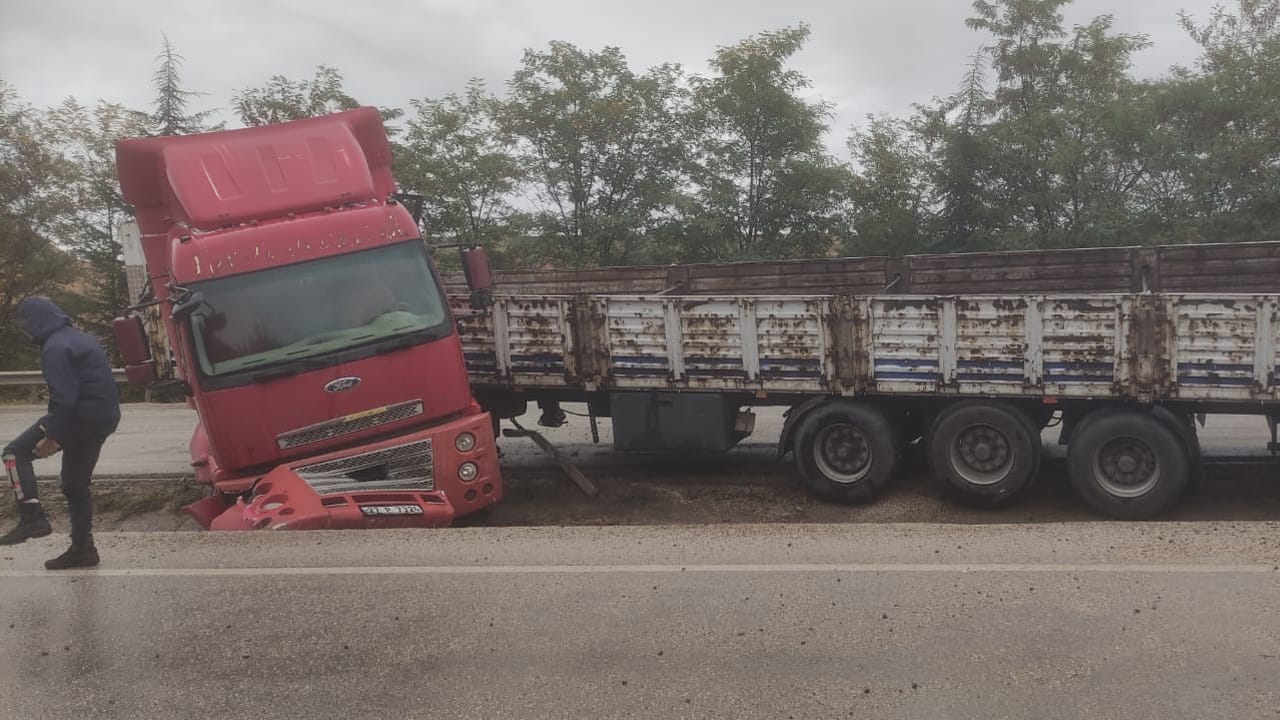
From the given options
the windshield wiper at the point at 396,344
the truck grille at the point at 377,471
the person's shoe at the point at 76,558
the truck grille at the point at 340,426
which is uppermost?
the windshield wiper at the point at 396,344

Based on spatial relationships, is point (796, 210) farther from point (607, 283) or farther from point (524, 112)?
point (607, 283)

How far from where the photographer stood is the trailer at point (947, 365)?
7289 mm

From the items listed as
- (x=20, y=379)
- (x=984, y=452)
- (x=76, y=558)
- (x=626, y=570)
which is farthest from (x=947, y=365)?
(x=20, y=379)

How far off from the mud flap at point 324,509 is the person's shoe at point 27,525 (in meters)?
1.24

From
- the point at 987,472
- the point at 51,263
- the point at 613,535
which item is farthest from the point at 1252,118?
the point at 51,263

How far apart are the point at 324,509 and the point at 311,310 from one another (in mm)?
1552

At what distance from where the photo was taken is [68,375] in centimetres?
554

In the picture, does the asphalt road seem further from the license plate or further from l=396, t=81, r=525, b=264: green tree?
l=396, t=81, r=525, b=264: green tree

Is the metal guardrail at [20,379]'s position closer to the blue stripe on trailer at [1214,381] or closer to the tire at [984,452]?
the tire at [984,452]

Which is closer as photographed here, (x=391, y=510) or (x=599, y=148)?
(x=391, y=510)

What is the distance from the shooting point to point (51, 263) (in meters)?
21.2

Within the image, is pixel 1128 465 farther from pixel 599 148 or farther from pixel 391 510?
pixel 599 148

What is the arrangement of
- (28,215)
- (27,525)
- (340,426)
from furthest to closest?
1. (28,215)
2. (340,426)
3. (27,525)

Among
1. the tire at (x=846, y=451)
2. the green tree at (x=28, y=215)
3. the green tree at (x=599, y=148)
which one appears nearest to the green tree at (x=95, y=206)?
the green tree at (x=28, y=215)
